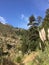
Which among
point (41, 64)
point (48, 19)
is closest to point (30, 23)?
point (48, 19)

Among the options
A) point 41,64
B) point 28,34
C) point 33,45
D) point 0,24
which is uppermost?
point 0,24

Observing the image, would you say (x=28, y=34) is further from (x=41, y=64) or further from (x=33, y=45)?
(x=41, y=64)

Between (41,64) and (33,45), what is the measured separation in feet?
40.3

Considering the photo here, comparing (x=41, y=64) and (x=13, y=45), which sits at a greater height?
(x=13, y=45)

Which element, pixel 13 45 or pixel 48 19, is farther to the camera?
pixel 13 45

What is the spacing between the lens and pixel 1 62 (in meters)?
19.0

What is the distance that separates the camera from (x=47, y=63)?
1295 centimetres

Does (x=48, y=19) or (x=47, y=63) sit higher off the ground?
(x=48, y=19)

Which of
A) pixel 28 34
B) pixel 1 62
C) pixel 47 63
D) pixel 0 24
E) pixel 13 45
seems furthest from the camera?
pixel 0 24

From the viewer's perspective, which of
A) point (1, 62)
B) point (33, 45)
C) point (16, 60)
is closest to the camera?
point (1, 62)

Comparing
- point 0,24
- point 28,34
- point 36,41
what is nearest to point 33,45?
point 36,41

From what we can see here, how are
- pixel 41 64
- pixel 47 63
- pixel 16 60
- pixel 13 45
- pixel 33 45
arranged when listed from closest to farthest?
→ pixel 47 63
pixel 41 64
pixel 16 60
pixel 33 45
pixel 13 45

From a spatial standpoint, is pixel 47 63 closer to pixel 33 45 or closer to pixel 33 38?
pixel 33 45

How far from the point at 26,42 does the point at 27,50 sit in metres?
1.09
